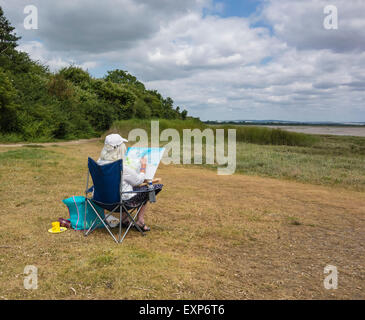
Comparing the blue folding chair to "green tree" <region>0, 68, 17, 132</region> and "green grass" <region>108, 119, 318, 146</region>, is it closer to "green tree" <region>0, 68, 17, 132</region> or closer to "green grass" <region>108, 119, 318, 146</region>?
"green tree" <region>0, 68, 17, 132</region>

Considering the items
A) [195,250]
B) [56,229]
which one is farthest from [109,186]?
[195,250]

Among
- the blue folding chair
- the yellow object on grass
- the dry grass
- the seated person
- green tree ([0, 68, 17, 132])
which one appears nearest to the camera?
the dry grass

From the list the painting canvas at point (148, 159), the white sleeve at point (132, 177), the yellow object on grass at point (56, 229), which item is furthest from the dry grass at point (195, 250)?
the painting canvas at point (148, 159)

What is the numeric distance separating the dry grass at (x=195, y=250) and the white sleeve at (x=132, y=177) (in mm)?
686

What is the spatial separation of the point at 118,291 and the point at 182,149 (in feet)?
46.0

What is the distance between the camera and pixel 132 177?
4043 mm

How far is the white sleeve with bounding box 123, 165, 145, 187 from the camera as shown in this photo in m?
4.02

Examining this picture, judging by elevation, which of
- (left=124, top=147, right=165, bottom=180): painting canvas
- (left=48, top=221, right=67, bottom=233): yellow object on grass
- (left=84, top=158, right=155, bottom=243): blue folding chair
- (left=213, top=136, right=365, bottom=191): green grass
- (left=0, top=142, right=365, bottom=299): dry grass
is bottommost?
(left=0, top=142, right=365, bottom=299): dry grass

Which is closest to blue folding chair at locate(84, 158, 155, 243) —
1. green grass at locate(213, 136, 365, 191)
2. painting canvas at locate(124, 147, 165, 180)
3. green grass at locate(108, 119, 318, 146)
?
painting canvas at locate(124, 147, 165, 180)

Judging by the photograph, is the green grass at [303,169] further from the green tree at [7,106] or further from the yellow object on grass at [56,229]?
the green tree at [7,106]

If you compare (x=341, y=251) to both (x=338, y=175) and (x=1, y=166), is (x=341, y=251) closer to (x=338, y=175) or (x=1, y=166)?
(x=338, y=175)

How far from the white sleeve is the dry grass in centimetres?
69

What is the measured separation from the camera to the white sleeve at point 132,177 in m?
4.02

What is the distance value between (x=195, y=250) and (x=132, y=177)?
114 cm
